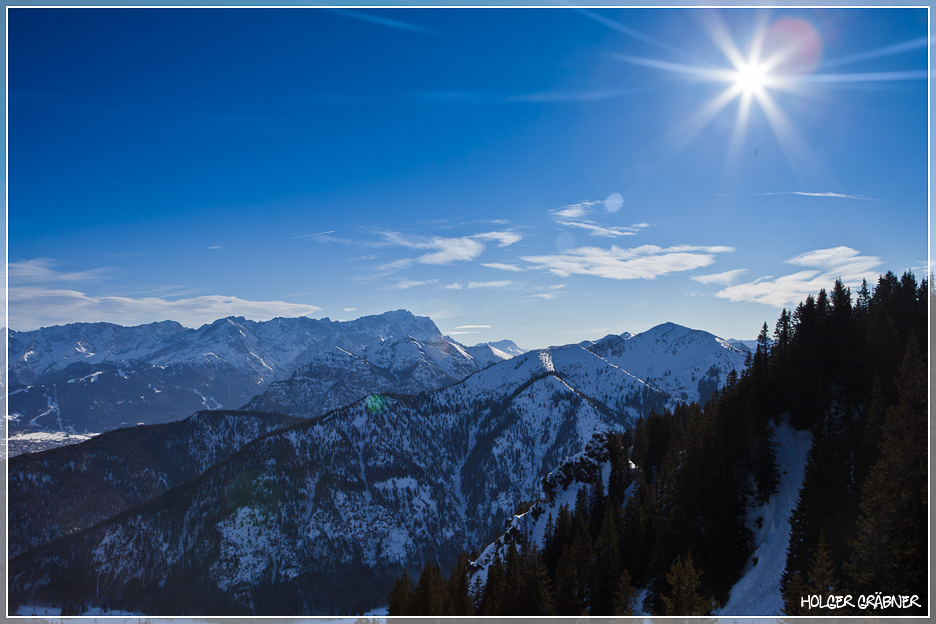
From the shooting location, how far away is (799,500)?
4012 cm

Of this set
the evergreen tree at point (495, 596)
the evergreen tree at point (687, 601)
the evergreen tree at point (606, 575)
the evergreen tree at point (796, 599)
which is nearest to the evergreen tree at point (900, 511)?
the evergreen tree at point (796, 599)

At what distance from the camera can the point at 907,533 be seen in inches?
861

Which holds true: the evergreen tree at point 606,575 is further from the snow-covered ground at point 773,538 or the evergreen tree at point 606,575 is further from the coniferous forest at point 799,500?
the snow-covered ground at point 773,538

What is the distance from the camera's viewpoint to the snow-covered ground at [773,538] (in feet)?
117

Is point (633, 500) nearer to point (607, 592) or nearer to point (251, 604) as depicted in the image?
point (607, 592)

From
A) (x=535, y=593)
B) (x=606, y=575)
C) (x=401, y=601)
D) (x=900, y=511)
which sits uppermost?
(x=900, y=511)

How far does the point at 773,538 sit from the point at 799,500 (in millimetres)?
4136

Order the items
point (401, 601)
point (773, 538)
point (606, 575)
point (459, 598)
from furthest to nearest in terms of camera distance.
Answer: point (606, 575) < point (459, 598) < point (401, 601) < point (773, 538)

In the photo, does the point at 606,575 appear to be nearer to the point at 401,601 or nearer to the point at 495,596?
the point at 495,596

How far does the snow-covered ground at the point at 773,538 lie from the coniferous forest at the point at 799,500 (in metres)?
0.92

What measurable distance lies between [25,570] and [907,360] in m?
274

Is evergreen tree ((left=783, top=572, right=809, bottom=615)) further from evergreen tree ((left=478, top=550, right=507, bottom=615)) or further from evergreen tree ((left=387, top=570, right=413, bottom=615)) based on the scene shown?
evergreen tree ((left=478, top=550, right=507, bottom=615))

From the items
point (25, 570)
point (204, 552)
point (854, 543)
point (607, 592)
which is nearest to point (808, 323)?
point (607, 592)

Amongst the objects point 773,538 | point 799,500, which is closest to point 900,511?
point 799,500
